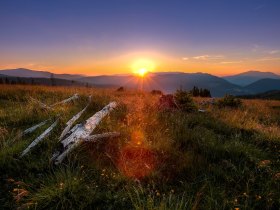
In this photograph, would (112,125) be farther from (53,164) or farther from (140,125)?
(53,164)

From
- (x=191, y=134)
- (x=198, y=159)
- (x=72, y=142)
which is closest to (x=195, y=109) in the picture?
(x=191, y=134)

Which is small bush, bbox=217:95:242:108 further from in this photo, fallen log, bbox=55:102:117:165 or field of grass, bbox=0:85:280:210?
fallen log, bbox=55:102:117:165

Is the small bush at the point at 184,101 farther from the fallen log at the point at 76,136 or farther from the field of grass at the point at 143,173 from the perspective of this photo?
the fallen log at the point at 76,136

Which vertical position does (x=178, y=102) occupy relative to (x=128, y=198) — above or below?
above

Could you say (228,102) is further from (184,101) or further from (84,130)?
(84,130)

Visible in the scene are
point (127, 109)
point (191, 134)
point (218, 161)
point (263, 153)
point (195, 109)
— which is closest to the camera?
point (218, 161)

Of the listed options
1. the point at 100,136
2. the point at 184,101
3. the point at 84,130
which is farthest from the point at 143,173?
the point at 184,101

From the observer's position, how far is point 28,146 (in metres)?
6.20

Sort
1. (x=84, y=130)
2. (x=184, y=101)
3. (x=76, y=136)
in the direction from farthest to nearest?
(x=184, y=101) < (x=84, y=130) < (x=76, y=136)

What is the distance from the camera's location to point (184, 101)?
40.5 feet

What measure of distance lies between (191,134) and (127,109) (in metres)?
3.12

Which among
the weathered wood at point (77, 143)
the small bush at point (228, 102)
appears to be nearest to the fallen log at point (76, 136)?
the weathered wood at point (77, 143)

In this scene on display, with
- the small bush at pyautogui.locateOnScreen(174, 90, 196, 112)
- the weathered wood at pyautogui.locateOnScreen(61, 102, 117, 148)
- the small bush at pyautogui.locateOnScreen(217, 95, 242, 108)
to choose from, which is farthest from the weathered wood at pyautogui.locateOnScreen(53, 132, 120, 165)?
the small bush at pyautogui.locateOnScreen(217, 95, 242, 108)

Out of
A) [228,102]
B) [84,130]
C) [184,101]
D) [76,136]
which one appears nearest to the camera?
[76,136]
